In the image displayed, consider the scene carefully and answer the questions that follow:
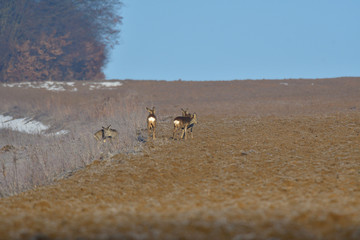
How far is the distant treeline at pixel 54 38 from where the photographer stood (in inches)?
1569

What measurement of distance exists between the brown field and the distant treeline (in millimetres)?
30183

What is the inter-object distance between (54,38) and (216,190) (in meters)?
38.0

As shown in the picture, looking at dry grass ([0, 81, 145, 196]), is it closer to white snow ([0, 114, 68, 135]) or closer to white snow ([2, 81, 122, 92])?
white snow ([0, 114, 68, 135])

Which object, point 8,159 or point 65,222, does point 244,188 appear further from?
point 8,159

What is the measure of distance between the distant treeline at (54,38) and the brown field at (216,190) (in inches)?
1188

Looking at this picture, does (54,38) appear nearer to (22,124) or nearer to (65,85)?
(65,85)

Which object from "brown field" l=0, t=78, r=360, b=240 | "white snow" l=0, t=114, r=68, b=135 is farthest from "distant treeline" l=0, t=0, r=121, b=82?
"brown field" l=0, t=78, r=360, b=240

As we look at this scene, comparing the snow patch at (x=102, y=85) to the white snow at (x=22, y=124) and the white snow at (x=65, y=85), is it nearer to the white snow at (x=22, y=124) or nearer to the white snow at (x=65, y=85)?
the white snow at (x=65, y=85)

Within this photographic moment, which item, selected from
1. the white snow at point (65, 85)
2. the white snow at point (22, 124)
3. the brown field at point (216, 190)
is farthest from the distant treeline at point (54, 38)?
the brown field at point (216, 190)

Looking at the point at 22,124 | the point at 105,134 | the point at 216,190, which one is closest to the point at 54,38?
the point at 22,124

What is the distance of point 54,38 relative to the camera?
4097 cm

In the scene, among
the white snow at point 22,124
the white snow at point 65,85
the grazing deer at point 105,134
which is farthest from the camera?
the white snow at point 65,85

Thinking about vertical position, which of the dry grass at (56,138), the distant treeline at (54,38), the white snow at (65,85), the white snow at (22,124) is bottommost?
the white snow at (22,124)

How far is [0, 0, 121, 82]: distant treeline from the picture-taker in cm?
3984
